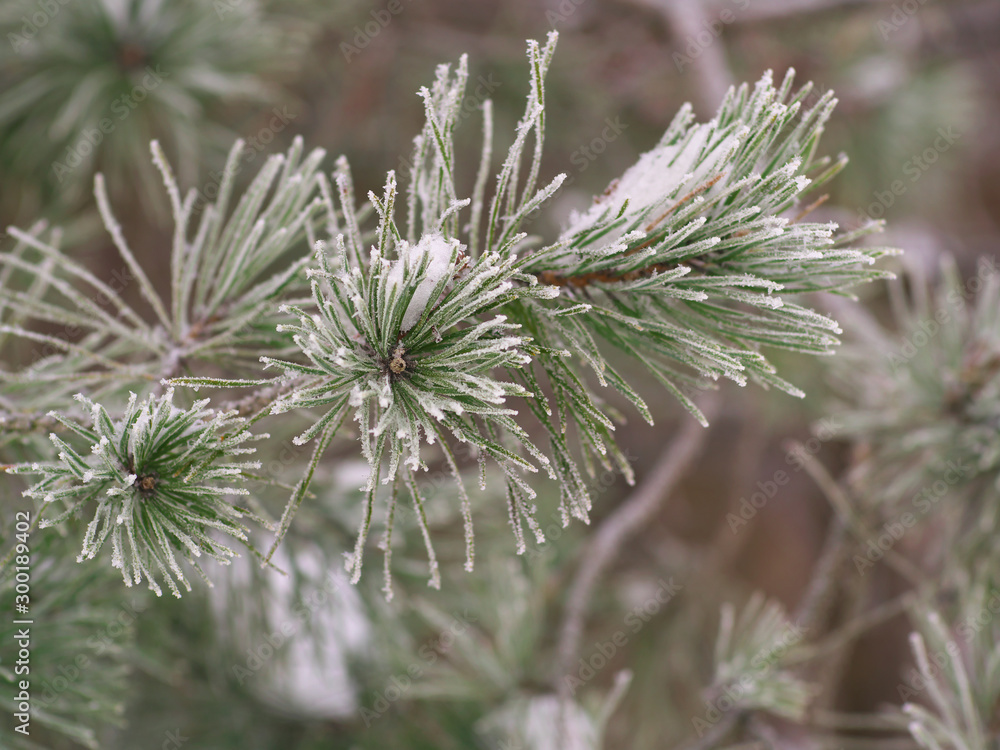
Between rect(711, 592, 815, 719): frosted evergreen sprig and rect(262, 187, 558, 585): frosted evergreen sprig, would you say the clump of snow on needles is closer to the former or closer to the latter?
rect(262, 187, 558, 585): frosted evergreen sprig

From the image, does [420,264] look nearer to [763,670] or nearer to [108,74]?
[763,670]

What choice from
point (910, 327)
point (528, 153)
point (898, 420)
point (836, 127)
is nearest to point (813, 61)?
point (836, 127)

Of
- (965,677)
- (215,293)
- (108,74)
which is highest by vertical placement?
(108,74)

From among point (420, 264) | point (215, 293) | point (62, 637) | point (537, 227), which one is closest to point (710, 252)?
point (420, 264)

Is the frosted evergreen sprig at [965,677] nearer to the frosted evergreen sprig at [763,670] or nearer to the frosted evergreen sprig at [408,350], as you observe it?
the frosted evergreen sprig at [763,670]

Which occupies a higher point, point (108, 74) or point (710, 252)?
point (108, 74)

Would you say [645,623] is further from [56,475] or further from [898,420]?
[56,475]

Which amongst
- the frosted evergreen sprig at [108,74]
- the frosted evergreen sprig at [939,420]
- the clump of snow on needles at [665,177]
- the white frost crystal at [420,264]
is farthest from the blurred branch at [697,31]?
the white frost crystal at [420,264]
